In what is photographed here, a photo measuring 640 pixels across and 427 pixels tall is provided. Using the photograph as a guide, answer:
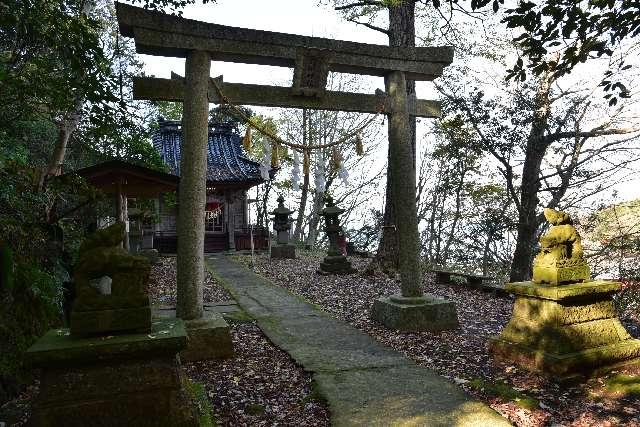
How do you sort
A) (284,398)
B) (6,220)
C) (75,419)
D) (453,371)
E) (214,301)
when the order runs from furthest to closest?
(214,301) → (453,371) → (6,220) → (284,398) → (75,419)

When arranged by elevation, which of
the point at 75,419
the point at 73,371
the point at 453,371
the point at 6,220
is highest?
the point at 6,220

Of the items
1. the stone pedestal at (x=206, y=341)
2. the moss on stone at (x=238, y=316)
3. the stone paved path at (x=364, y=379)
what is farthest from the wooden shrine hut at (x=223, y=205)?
the stone pedestal at (x=206, y=341)

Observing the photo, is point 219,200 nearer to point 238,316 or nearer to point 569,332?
point 238,316

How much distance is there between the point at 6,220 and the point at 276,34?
3.82 metres

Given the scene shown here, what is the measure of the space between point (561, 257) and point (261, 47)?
4.37 m

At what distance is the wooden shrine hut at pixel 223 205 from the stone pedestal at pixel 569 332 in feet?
55.2

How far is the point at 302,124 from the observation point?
23781 millimetres

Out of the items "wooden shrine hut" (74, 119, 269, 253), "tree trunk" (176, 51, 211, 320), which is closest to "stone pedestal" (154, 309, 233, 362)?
"tree trunk" (176, 51, 211, 320)

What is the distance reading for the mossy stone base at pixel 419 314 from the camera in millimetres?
6145

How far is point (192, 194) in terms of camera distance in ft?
16.9

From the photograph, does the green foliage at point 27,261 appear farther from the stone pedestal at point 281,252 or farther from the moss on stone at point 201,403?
the stone pedestal at point 281,252

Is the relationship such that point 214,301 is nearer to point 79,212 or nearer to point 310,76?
point 79,212

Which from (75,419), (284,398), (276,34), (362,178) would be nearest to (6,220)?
(75,419)

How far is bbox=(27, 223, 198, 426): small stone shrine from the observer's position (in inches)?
109
